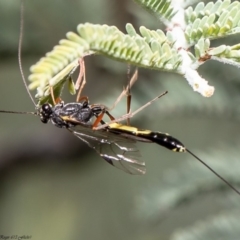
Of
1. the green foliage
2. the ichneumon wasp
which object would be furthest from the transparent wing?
the green foliage

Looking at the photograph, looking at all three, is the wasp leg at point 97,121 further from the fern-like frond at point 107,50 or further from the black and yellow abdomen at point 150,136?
the fern-like frond at point 107,50

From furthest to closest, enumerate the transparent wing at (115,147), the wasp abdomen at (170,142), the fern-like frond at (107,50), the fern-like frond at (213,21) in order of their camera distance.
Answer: the transparent wing at (115,147), the wasp abdomen at (170,142), the fern-like frond at (213,21), the fern-like frond at (107,50)

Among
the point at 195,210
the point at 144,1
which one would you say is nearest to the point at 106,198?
the point at 195,210

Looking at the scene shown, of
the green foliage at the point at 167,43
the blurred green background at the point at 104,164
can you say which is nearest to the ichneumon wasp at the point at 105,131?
the blurred green background at the point at 104,164

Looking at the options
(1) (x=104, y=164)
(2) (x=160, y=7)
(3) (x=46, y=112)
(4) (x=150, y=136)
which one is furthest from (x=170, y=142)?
(1) (x=104, y=164)

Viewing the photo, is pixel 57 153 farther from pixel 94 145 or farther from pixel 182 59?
pixel 182 59
